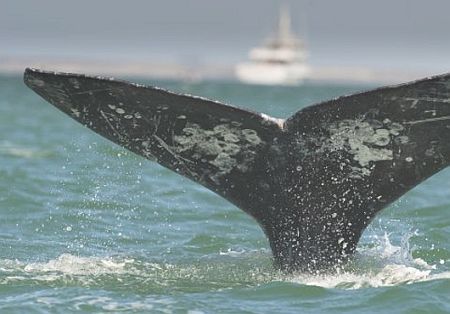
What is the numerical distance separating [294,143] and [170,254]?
8.98 ft

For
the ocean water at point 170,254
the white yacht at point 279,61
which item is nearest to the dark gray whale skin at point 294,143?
the ocean water at point 170,254

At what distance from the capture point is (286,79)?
129 meters

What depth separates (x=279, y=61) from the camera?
437ft

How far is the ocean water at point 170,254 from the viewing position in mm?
7336

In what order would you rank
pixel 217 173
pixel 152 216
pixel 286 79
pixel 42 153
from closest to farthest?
pixel 217 173
pixel 152 216
pixel 42 153
pixel 286 79

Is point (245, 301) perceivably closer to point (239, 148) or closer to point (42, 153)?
point (239, 148)

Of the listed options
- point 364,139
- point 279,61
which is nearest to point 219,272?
point 364,139

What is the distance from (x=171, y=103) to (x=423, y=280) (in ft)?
7.40

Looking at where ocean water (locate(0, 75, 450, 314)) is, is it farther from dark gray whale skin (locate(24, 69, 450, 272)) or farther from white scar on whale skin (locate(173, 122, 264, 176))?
white scar on whale skin (locate(173, 122, 264, 176))

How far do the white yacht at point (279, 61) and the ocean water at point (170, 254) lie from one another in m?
112

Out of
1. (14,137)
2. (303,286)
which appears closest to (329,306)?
(303,286)

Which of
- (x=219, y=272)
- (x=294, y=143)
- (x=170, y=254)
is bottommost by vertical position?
(x=219, y=272)

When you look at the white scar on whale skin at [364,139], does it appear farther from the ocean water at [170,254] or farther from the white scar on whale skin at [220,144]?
the ocean water at [170,254]

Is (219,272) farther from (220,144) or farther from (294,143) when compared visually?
(294,143)
